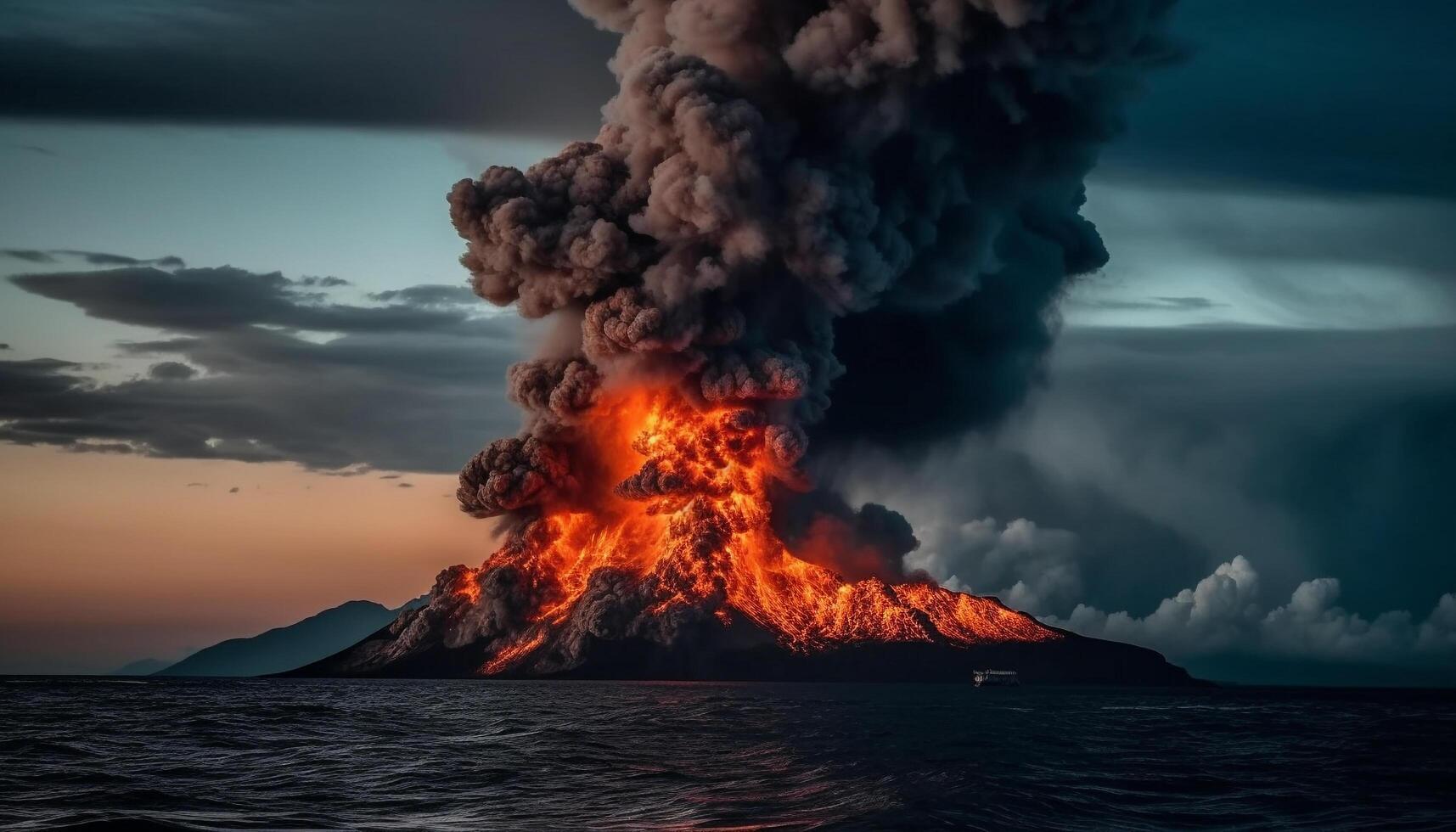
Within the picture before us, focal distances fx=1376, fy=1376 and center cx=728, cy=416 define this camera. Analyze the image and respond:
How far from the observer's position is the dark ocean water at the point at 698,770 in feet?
157

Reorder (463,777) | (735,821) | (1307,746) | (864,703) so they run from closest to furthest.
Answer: (735,821) → (463,777) → (1307,746) → (864,703)

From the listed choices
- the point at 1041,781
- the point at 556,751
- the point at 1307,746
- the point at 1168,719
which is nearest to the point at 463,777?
the point at 556,751

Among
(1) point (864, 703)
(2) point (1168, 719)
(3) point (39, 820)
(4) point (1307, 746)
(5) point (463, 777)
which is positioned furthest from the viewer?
(1) point (864, 703)

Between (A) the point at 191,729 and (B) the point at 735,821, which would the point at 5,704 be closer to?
(A) the point at 191,729

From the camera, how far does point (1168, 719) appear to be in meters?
125

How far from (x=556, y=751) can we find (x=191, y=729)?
3168 centimetres

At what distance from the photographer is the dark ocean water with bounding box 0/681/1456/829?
47.8 m

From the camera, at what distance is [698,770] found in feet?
209

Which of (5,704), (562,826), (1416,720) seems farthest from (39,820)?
(1416,720)

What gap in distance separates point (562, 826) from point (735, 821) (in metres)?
5.75

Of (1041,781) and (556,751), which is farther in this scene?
(556,751)

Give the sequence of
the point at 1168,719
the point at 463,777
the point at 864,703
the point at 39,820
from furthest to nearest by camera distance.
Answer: the point at 864,703
the point at 1168,719
the point at 463,777
the point at 39,820

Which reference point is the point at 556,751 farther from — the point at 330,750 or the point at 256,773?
the point at 256,773

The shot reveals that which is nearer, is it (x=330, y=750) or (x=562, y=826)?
(x=562, y=826)
